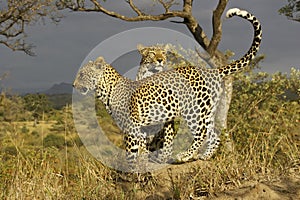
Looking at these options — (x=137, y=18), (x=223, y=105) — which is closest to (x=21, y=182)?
(x=223, y=105)

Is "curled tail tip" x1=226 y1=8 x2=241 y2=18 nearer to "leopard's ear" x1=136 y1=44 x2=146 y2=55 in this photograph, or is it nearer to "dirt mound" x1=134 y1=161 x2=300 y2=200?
"leopard's ear" x1=136 y1=44 x2=146 y2=55

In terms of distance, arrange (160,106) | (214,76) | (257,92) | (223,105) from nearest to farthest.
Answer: (160,106)
(214,76)
(223,105)
(257,92)

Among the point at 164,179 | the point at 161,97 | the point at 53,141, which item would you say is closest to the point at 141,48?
the point at 161,97

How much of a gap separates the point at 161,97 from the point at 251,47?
5.65ft

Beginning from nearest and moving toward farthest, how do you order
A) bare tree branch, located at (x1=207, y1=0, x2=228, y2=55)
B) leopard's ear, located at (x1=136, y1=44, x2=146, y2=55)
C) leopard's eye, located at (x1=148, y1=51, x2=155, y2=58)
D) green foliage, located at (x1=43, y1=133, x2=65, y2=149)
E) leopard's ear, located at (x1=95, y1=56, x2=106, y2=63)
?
leopard's ear, located at (x1=95, y1=56, x2=106, y2=63), leopard's eye, located at (x1=148, y1=51, x2=155, y2=58), leopard's ear, located at (x1=136, y1=44, x2=146, y2=55), bare tree branch, located at (x1=207, y1=0, x2=228, y2=55), green foliage, located at (x1=43, y1=133, x2=65, y2=149)

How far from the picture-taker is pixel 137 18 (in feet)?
40.2

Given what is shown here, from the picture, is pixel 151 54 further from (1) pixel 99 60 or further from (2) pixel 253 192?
(2) pixel 253 192

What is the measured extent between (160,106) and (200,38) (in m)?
5.59

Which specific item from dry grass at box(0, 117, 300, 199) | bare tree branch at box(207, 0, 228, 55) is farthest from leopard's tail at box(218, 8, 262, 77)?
bare tree branch at box(207, 0, 228, 55)

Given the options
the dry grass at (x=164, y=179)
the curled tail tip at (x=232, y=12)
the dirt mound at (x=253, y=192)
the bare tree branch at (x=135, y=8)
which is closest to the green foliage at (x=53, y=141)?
the bare tree branch at (x=135, y=8)

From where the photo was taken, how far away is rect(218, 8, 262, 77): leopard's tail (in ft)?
23.7

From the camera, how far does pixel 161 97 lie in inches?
287

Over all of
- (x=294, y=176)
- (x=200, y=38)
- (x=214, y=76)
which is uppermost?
(x=200, y=38)

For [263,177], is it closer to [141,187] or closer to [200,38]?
[141,187]
